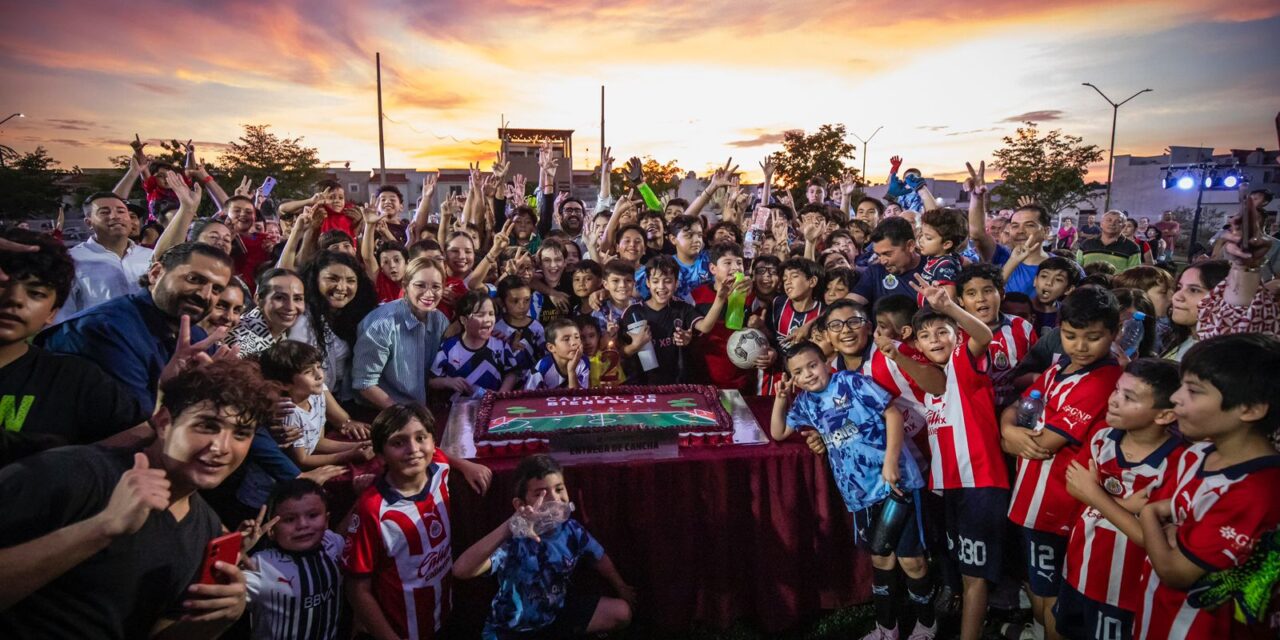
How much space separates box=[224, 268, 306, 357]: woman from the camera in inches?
130

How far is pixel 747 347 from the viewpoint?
411 centimetres

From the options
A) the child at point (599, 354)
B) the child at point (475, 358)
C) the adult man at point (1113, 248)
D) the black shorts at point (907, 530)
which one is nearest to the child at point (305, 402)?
the child at point (475, 358)

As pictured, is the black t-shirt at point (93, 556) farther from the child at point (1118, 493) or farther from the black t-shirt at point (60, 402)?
the child at point (1118, 493)

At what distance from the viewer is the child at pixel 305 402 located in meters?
2.89

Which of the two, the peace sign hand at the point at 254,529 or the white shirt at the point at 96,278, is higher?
the white shirt at the point at 96,278

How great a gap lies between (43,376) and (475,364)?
2168mm

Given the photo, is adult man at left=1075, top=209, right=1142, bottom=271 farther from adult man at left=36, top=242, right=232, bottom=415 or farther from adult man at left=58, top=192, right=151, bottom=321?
adult man at left=58, top=192, right=151, bottom=321

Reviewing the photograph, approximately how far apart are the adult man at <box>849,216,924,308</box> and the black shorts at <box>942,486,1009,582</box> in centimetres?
162

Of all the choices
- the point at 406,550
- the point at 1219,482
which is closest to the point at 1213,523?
the point at 1219,482

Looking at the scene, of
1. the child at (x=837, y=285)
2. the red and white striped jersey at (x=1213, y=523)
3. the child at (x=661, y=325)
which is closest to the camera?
the red and white striped jersey at (x=1213, y=523)

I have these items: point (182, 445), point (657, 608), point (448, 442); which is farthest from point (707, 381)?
point (182, 445)

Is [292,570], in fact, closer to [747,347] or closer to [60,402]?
[60,402]

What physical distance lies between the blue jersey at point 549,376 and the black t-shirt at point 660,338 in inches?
18.0

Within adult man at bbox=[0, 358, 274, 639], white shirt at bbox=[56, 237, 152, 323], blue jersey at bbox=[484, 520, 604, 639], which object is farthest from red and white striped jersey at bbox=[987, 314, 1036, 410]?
white shirt at bbox=[56, 237, 152, 323]
